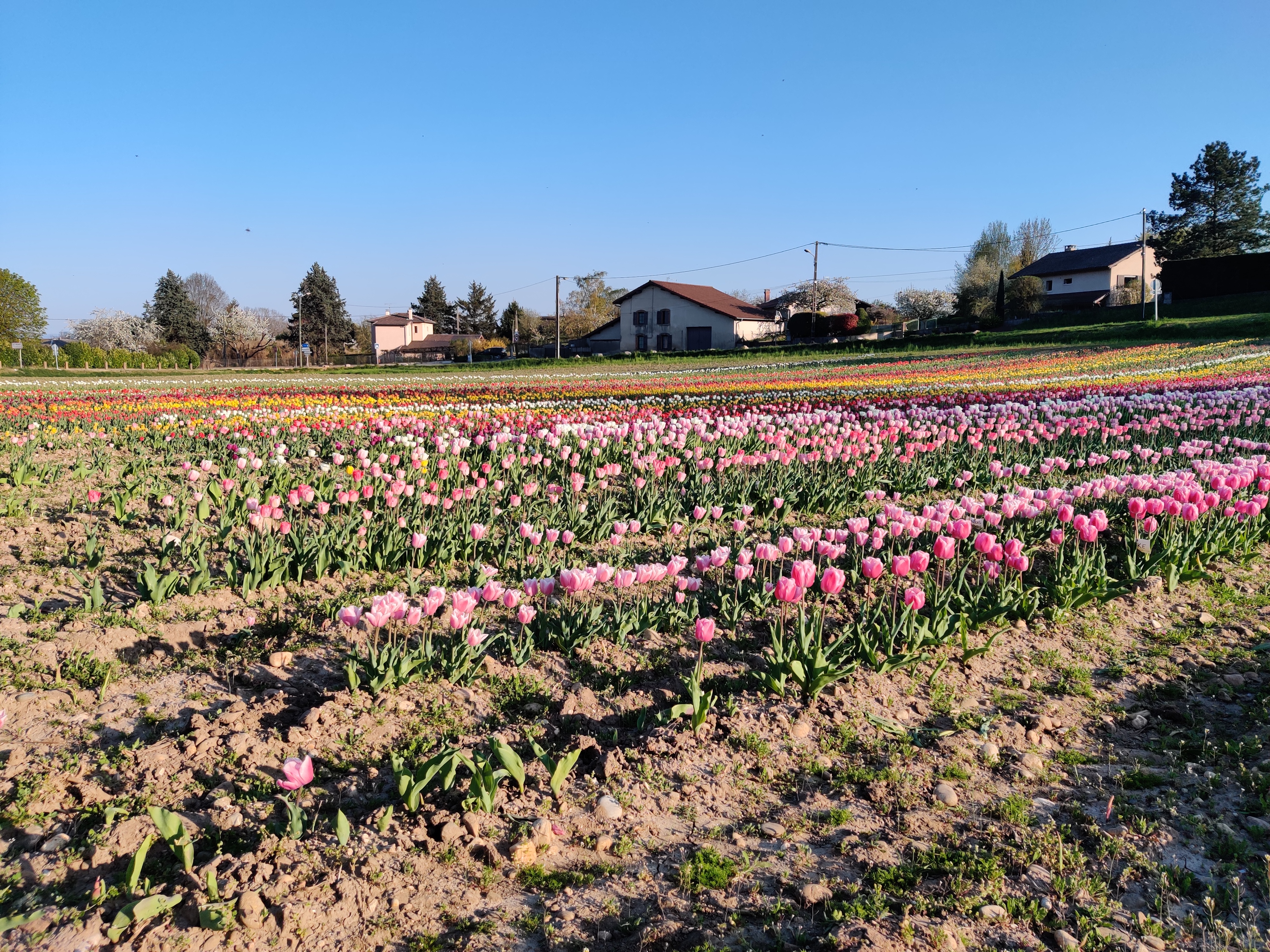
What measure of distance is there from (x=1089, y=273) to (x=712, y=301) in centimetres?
3092

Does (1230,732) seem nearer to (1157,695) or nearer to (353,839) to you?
(1157,695)

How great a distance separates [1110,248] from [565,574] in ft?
256

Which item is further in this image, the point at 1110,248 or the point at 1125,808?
the point at 1110,248

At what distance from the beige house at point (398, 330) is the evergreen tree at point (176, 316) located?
19112mm

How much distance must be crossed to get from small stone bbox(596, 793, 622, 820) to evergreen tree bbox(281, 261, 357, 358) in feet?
275

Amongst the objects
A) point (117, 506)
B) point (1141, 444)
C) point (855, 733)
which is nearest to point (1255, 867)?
point (855, 733)

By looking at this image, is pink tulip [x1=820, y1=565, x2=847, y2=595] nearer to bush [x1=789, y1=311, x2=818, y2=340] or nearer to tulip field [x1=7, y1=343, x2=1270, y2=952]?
tulip field [x1=7, y1=343, x2=1270, y2=952]

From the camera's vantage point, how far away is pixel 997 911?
8.23ft

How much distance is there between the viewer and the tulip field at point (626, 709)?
102 inches

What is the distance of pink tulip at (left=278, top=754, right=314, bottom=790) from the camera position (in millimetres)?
2785

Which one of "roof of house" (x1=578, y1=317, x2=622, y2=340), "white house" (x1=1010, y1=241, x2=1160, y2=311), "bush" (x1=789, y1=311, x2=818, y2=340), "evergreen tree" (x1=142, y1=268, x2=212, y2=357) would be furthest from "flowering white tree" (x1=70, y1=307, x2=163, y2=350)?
"white house" (x1=1010, y1=241, x2=1160, y2=311)

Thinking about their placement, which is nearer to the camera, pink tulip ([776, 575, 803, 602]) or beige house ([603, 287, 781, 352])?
pink tulip ([776, 575, 803, 602])

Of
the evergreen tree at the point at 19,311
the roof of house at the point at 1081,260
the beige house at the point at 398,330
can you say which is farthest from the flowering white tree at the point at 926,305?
the evergreen tree at the point at 19,311

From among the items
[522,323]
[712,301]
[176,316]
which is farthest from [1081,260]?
[176,316]
